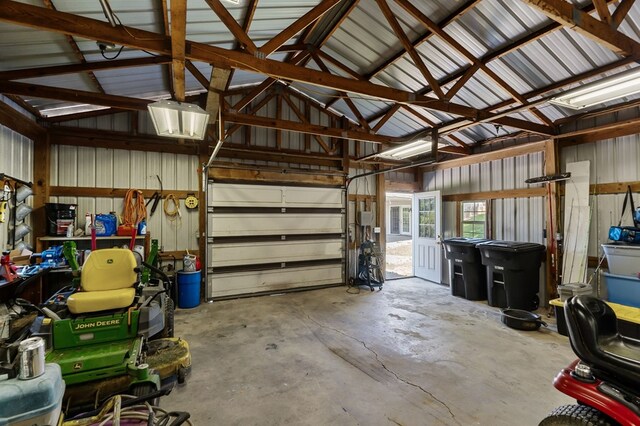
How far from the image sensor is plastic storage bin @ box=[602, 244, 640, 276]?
377cm

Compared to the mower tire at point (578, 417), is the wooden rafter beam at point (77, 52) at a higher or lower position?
higher

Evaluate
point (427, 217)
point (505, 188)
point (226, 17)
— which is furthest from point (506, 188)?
point (226, 17)

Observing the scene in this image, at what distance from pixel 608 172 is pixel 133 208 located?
7544mm

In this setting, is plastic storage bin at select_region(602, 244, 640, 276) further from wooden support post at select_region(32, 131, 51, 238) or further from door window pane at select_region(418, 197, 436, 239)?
wooden support post at select_region(32, 131, 51, 238)

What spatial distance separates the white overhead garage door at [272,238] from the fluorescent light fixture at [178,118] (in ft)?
7.35

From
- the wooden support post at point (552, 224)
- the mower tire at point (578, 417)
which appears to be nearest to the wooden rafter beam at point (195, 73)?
the mower tire at point (578, 417)

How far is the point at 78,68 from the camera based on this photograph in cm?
339

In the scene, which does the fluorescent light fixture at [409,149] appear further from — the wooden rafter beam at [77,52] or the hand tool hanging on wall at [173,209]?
the wooden rafter beam at [77,52]

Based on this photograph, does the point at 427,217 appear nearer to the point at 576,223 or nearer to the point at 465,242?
the point at 465,242

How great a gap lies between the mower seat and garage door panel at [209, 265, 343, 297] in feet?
8.68

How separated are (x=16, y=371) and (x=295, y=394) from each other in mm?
2025

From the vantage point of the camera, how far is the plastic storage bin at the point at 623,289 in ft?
12.3

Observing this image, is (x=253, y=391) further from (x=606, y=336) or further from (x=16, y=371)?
(x=606, y=336)

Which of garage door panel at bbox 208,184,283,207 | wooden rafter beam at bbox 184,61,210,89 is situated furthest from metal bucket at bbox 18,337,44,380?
garage door panel at bbox 208,184,283,207
